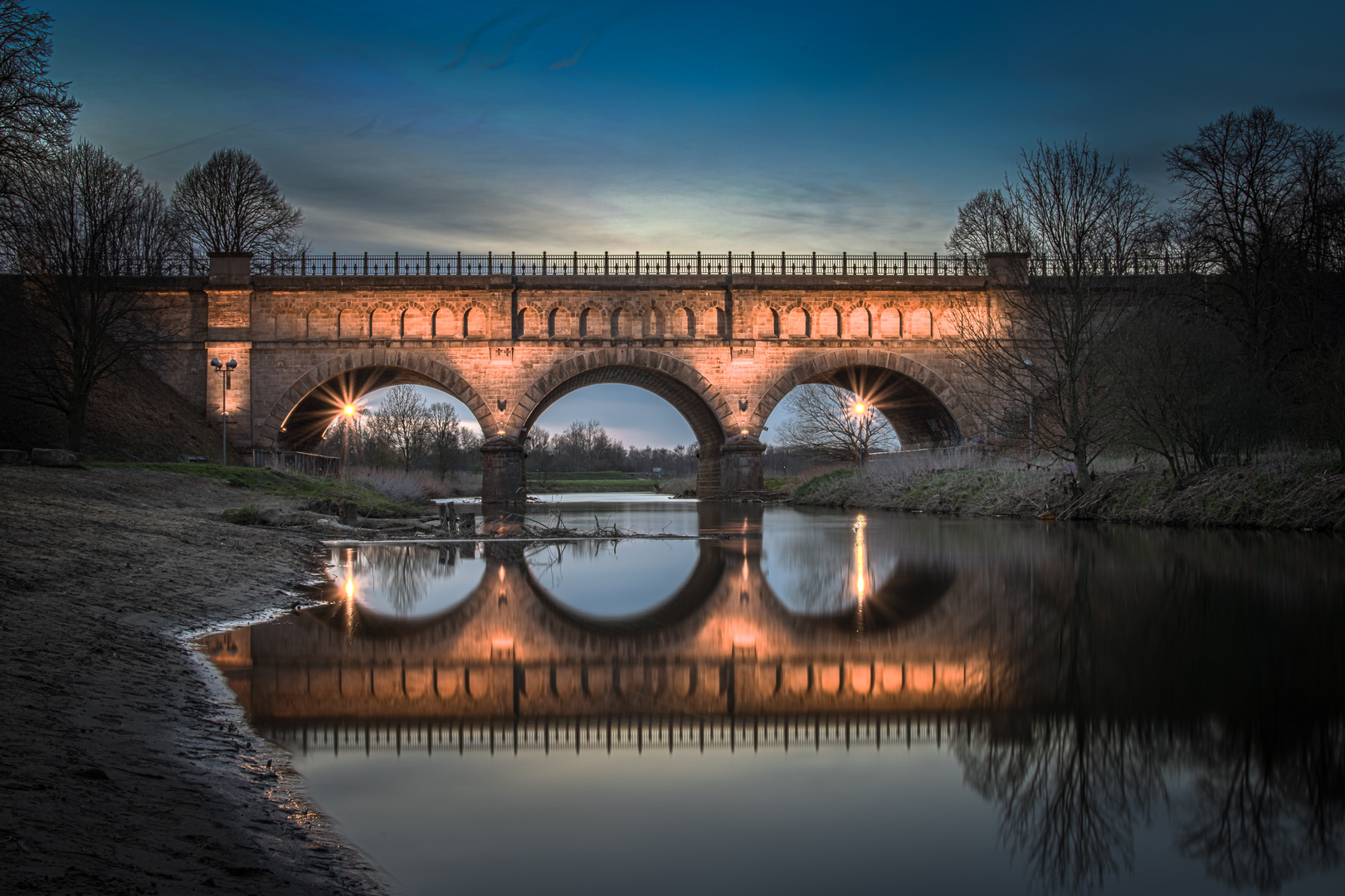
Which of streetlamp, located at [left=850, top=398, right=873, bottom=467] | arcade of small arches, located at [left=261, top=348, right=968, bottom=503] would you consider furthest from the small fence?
streetlamp, located at [left=850, top=398, right=873, bottom=467]

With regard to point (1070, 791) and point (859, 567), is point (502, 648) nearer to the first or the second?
point (1070, 791)

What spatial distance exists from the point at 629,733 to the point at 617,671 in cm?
144

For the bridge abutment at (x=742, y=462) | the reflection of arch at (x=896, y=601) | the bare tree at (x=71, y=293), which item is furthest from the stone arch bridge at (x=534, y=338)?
the reflection of arch at (x=896, y=601)

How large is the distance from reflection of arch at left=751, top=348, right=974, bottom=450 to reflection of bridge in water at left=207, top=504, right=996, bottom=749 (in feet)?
102

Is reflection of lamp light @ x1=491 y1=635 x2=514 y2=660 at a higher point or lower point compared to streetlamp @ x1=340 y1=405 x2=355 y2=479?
lower

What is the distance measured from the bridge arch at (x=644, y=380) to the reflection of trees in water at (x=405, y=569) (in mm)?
23169

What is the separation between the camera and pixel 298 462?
134 feet

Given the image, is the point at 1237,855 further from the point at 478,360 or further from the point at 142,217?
the point at 142,217

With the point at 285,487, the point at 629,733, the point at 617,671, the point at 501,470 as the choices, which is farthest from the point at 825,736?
the point at 501,470

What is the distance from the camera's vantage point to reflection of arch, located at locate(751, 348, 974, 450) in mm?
40406

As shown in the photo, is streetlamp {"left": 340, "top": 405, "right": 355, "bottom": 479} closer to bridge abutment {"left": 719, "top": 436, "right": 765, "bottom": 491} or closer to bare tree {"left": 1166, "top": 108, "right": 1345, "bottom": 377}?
bridge abutment {"left": 719, "top": 436, "right": 765, "bottom": 491}

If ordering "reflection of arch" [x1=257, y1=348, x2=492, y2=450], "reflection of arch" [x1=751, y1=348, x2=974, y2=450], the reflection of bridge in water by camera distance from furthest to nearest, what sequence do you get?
"reflection of arch" [x1=751, y1=348, x2=974, y2=450]
"reflection of arch" [x1=257, y1=348, x2=492, y2=450]
the reflection of bridge in water

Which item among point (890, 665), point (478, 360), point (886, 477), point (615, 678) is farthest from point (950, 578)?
point (478, 360)

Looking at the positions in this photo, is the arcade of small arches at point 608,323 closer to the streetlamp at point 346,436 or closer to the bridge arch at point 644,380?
the bridge arch at point 644,380
